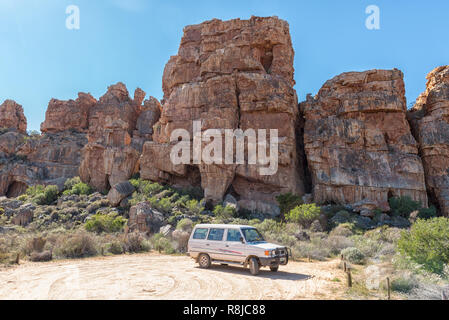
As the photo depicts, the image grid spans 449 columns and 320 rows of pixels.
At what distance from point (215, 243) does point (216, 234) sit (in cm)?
33

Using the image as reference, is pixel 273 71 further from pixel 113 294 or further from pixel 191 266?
pixel 113 294

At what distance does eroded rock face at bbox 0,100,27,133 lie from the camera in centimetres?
5038

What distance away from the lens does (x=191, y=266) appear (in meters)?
11.1

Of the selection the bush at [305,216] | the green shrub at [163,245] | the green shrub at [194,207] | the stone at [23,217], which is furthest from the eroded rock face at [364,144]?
the stone at [23,217]

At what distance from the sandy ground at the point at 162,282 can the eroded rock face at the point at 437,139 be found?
79.7 feet

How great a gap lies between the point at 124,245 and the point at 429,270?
13.6 m

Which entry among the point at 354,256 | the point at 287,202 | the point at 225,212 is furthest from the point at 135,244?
the point at 287,202

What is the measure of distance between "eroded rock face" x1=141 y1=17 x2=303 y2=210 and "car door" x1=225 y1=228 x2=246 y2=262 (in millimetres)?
19047

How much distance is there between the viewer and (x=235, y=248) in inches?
388

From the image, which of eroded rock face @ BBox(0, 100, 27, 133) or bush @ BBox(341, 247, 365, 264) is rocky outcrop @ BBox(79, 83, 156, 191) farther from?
bush @ BBox(341, 247, 365, 264)

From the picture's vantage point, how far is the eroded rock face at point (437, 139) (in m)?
28.6

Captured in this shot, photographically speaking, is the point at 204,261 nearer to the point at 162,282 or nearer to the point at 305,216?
the point at 162,282

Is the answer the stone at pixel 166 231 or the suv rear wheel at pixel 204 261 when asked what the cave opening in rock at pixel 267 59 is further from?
the suv rear wheel at pixel 204 261
